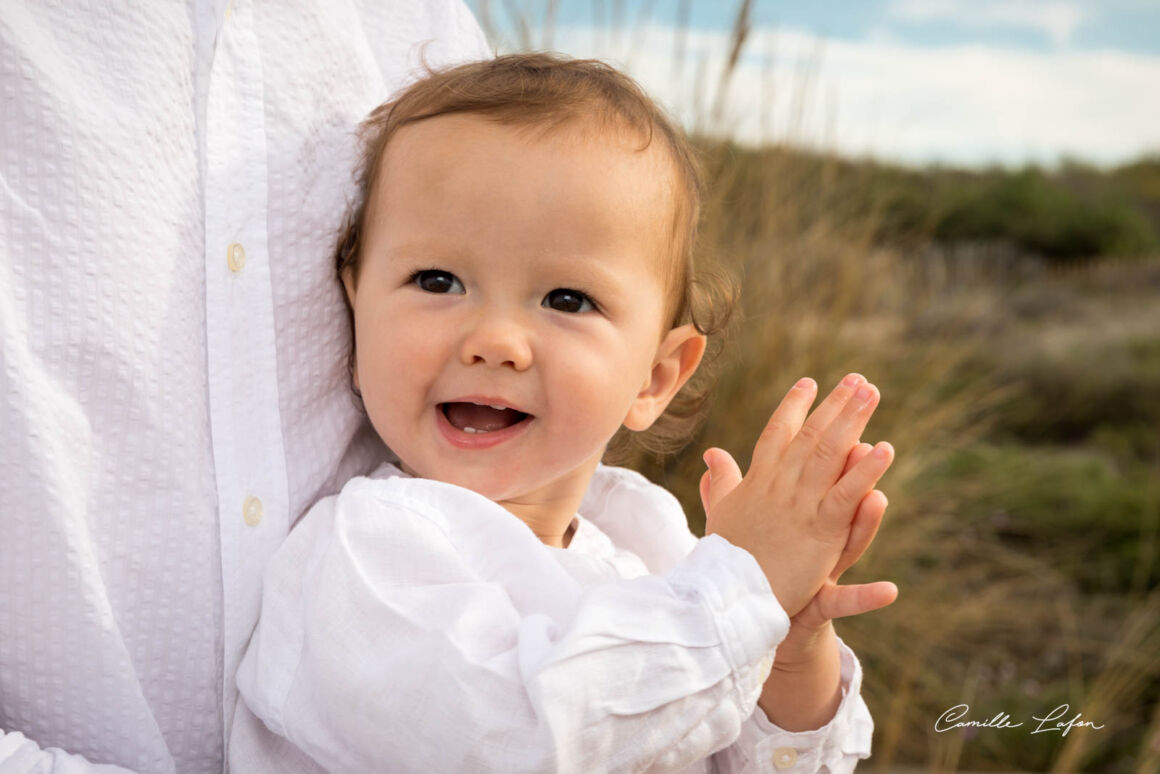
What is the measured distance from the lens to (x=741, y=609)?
103cm

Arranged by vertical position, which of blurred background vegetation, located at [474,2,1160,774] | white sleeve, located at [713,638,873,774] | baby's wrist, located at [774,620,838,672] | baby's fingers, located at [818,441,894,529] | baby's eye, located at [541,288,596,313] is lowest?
blurred background vegetation, located at [474,2,1160,774]

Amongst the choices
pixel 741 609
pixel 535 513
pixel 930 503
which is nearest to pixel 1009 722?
pixel 930 503

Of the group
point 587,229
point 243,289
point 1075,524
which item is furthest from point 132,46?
point 1075,524

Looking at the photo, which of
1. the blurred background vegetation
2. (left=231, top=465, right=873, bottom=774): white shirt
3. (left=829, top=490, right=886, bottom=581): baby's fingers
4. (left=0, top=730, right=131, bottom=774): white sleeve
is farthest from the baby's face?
the blurred background vegetation

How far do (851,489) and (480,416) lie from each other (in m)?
0.45

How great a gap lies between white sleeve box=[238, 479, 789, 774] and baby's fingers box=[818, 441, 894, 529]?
110 millimetres

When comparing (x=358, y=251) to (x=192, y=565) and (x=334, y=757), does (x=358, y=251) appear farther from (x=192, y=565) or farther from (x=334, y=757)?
(x=334, y=757)

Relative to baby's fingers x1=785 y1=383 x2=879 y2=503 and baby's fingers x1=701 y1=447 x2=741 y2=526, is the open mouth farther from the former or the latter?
baby's fingers x1=785 y1=383 x2=879 y2=503

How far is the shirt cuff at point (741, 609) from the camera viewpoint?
1020 mm

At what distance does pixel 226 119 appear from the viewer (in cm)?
120

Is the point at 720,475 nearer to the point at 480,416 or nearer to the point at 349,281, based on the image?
the point at 480,416

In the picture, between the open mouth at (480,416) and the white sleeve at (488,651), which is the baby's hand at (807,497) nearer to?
the white sleeve at (488,651)

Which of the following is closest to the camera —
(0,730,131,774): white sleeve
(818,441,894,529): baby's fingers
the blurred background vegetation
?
(0,730,131,774): white sleeve

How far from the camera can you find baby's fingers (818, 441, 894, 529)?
42.4 inches
